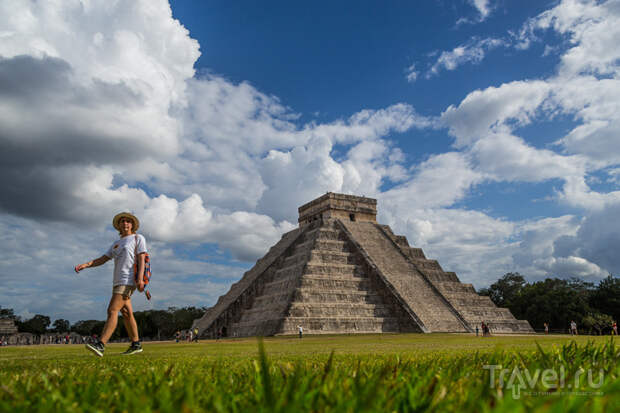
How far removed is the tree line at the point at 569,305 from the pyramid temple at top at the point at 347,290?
53.1 feet

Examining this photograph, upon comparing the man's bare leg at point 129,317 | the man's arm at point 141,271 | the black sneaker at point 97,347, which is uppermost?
the man's arm at point 141,271

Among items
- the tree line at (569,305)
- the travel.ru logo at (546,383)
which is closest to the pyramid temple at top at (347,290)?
the tree line at (569,305)

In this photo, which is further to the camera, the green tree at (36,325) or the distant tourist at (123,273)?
the green tree at (36,325)

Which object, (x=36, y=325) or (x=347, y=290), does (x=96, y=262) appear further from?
(x=36, y=325)

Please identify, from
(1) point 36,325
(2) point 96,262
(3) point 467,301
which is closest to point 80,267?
(2) point 96,262

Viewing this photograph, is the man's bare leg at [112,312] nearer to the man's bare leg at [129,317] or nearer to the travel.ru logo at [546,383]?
the man's bare leg at [129,317]

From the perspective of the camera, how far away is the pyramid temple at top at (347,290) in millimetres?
32438

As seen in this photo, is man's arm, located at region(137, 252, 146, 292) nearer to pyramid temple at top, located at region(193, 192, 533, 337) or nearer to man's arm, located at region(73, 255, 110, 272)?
man's arm, located at region(73, 255, 110, 272)

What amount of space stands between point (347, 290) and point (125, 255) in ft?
95.1

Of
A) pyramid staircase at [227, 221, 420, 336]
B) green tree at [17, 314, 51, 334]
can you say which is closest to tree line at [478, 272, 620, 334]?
pyramid staircase at [227, 221, 420, 336]

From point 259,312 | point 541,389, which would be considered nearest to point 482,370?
point 541,389

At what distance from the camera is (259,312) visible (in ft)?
117

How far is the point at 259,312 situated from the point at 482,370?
34.1 m

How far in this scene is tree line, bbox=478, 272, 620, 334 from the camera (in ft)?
169
